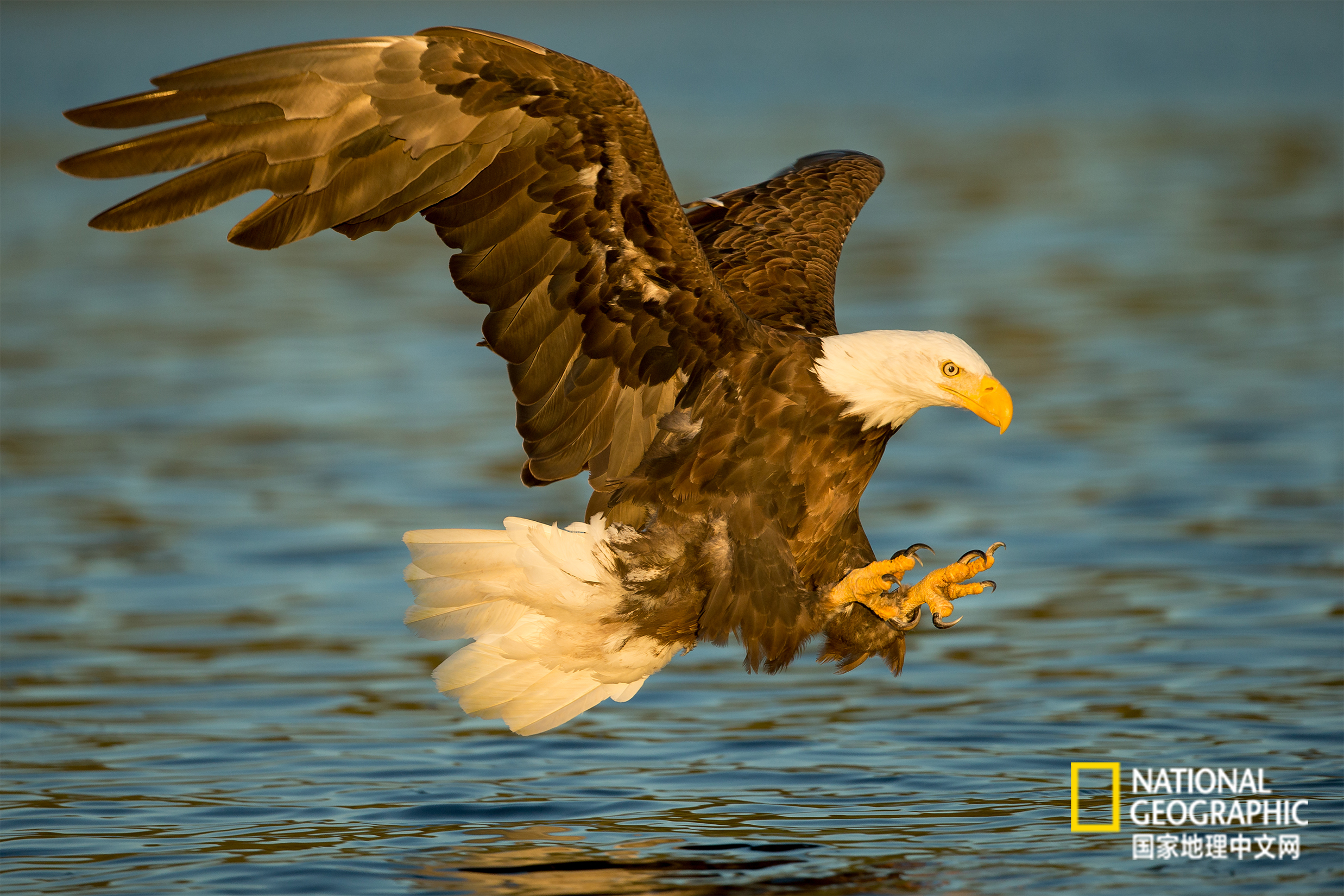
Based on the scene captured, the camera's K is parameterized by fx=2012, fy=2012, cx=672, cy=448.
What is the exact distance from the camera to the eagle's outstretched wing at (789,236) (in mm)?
6391

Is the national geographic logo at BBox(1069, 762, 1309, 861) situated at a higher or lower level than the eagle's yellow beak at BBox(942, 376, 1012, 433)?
lower

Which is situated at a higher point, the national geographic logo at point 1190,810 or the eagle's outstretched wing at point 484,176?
the eagle's outstretched wing at point 484,176

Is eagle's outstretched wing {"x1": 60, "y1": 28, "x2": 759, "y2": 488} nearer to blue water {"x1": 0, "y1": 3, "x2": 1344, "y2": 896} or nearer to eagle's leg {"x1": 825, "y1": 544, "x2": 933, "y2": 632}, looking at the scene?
eagle's leg {"x1": 825, "y1": 544, "x2": 933, "y2": 632}

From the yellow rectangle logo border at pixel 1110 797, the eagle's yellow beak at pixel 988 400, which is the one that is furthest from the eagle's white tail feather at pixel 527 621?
the yellow rectangle logo border at pixel 1110 797

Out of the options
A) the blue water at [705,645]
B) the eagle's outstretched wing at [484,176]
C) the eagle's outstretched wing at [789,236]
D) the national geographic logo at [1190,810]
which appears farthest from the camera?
the eagle's outstretched wing at [789,236]

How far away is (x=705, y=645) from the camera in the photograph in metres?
8.13

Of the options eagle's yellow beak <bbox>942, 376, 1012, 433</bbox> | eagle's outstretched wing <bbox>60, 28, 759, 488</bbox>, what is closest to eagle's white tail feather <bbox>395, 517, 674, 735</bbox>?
eagle's outstretched wing <bbox>60, 28, 759, 488</bbox>

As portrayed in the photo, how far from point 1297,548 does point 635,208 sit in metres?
4.75

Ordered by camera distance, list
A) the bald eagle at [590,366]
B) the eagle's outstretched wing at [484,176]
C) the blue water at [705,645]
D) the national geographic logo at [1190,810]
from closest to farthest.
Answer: the eagle's outstretched wing at [484,176] < the bald eagle at [590,366] < the national geographic logo at [1190,810] < the blue water at [705,645]

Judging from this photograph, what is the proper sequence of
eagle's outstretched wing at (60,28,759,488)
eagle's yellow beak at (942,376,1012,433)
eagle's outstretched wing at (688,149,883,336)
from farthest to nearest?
eagle's outstretched wing at (688,149,883,336), eagle's yellow beak at (942,376,1012,433), eagle's outstretched wing at (60,28,759,488)

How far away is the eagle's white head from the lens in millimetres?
5566

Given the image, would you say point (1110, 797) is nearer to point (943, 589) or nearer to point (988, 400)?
point (943, 589)

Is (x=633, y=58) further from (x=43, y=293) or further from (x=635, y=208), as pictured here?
(x=635, y=208)

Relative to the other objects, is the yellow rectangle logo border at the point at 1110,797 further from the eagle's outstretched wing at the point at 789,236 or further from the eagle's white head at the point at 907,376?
the eagle's outstretched wing at the point at 789,236
